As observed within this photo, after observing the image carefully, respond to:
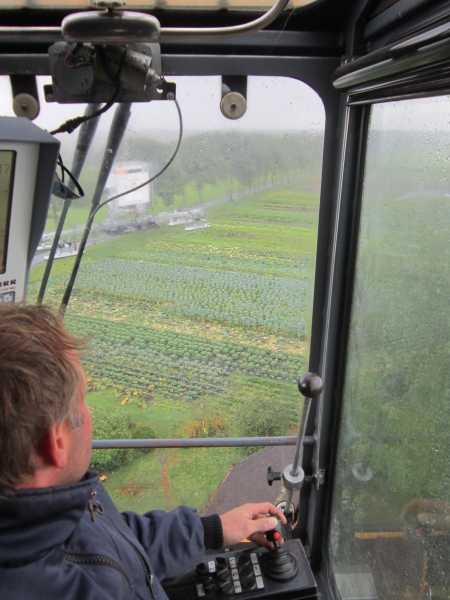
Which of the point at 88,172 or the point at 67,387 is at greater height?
the point at 88,172

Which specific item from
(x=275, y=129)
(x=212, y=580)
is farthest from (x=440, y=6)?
(x=212, y=580)

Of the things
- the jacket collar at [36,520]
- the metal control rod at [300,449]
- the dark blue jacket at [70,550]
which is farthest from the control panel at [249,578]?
the jacket collar at [36,520]

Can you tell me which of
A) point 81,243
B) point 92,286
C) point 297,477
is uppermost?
point 81,243

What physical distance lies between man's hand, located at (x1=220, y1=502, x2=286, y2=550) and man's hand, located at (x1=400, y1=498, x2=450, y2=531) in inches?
16.6

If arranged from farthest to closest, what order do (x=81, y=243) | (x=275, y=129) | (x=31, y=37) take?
(x=81, y=243) → (x=275, y=129) → (x=31, y=37)

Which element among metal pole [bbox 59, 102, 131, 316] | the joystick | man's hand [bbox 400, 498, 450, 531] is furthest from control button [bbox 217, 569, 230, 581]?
metal pole [bbox 59, 102, 131, 316]

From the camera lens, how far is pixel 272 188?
5.64 ft

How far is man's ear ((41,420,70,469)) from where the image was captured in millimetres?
844

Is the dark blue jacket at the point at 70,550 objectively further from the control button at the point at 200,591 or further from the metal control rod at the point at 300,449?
the metal control rod at the point at 300,449

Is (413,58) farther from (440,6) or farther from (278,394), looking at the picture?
(278,394)

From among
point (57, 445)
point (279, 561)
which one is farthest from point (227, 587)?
point (57, 445)

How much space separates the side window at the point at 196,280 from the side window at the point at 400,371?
0.85 feet

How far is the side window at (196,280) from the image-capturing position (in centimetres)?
165

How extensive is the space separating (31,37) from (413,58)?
121 cm
